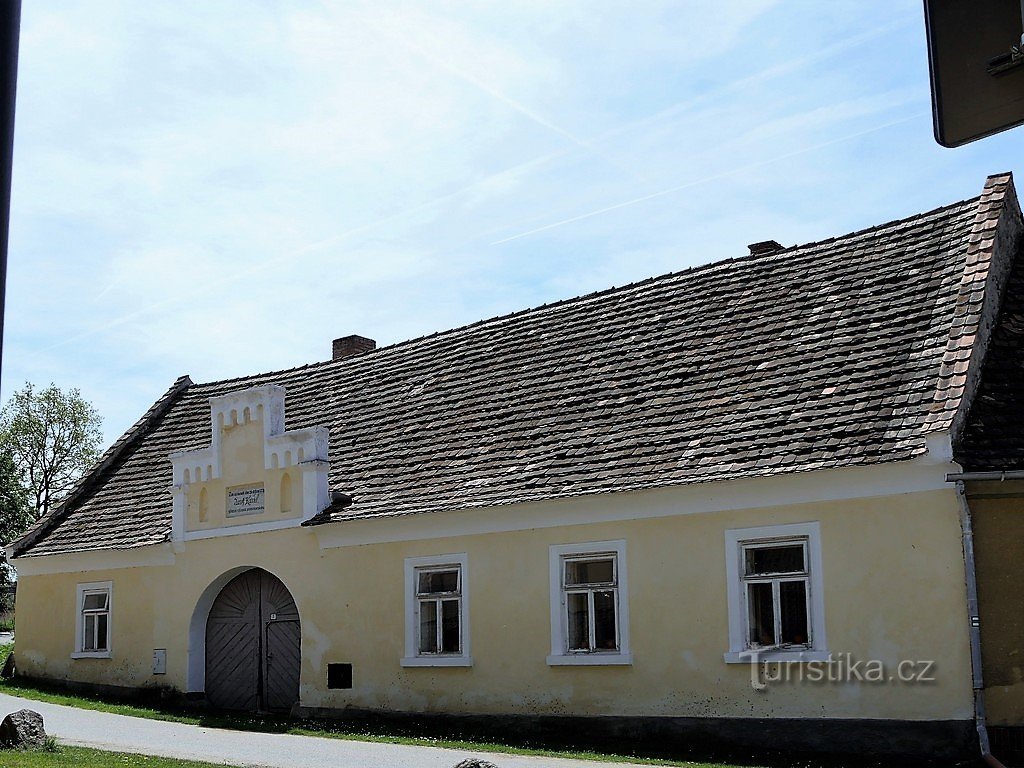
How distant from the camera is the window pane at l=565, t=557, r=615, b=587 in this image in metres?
15.2

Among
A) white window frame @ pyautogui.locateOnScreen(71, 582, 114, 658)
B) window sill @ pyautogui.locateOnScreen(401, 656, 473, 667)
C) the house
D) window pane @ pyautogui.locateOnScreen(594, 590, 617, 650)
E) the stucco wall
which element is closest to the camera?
the stucco wall

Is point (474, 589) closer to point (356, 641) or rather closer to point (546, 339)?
point (356, 641)

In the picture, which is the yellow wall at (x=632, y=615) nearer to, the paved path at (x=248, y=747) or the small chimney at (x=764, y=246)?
the paved path at (x=248, y=747)

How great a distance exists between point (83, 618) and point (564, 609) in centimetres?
1047

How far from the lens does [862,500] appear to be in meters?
13.2

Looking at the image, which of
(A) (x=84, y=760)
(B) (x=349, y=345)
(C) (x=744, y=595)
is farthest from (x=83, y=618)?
(C) (x=744, y=595)

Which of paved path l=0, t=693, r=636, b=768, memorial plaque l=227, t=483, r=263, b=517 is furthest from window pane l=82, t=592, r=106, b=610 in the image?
paved path l=0, t=693, r=636, b=768

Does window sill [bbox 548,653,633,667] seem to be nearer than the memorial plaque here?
Yes

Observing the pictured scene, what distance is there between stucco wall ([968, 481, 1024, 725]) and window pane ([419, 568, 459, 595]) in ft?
23.1

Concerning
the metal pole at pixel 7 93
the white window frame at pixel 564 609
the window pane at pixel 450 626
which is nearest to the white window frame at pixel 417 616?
the window pane at pixel 450 626

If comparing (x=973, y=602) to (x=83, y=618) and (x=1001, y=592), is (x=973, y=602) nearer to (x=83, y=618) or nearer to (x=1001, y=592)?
(x=1001, y=592)

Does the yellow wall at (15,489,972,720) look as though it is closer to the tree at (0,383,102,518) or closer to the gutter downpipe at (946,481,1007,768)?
the gutter downpipe at (946,481,1007,768)

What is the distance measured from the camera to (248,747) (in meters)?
14.2

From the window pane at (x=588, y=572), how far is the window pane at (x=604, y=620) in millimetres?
178
